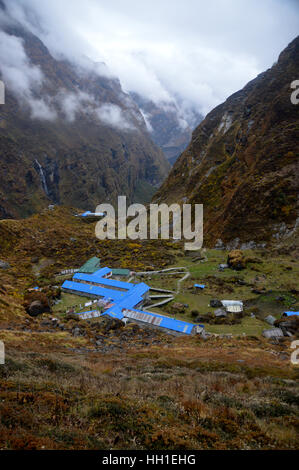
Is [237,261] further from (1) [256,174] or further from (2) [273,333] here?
(1) [256,174]

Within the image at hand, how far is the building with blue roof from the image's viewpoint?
27328 mm

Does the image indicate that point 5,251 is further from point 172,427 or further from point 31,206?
point 31,206

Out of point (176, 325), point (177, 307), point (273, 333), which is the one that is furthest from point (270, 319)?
point (177, 307)

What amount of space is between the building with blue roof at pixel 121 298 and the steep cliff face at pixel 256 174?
79.6ft

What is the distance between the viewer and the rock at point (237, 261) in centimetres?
3988

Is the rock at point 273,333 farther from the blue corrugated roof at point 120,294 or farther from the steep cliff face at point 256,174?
the steep cliff face at point 256,174

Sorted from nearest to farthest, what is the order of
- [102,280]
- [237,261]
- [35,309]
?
[35,309] < [237,261] < [102,280]

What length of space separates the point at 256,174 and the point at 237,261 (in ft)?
82.1

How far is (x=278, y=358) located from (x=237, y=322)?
8.10m

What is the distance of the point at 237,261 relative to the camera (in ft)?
132

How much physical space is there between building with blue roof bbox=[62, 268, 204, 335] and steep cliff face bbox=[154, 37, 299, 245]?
2427 cm

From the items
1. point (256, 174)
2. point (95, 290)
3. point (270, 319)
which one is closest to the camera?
point (270, 319)

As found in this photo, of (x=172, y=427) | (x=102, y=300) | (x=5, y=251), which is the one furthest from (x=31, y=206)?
(x=172, y=427)

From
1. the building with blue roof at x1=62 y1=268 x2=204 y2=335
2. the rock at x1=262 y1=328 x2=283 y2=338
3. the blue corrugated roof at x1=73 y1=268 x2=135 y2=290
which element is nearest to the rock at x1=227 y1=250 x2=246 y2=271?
the building with blue roof at x1=62 y1=268 x2=204 y2=335
